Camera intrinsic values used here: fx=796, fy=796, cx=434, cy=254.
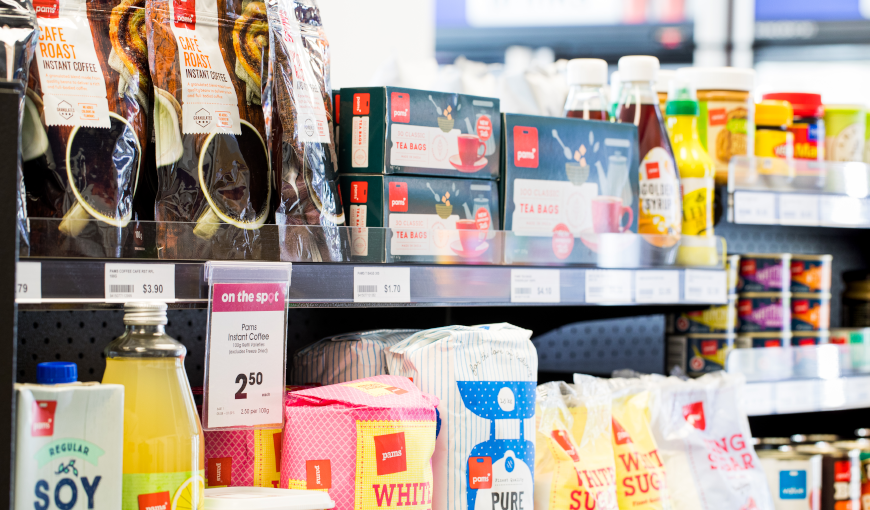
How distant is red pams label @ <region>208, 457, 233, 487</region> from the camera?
3.91ft

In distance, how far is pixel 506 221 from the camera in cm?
145

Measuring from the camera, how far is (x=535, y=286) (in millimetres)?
1448

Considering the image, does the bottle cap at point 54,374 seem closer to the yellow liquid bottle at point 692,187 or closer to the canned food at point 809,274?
the yellow liquid bottle at point 692,187

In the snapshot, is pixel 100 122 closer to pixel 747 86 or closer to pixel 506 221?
pixel 506 221

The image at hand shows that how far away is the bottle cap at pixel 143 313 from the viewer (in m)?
1.01

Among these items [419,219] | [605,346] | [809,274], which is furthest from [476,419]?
[809,274]

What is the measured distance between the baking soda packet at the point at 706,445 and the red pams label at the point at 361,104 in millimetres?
812

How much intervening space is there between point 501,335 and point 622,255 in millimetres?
377

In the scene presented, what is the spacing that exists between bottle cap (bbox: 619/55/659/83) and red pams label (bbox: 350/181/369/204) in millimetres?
692

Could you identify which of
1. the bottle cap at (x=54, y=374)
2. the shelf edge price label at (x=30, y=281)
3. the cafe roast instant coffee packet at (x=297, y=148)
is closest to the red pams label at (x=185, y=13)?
the cafe roast instant coffee packet at (x=297, y=148)

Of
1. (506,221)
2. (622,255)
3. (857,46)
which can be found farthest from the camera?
(857,46)

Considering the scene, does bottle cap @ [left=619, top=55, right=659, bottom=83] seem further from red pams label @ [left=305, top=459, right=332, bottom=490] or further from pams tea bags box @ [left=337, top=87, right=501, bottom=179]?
red pams label @ [left=305, top=459, right=332, bottom=490]

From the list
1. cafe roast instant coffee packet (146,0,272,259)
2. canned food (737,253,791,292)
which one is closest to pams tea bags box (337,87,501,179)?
cafe roast instant coffee packet (146,0,272,259)

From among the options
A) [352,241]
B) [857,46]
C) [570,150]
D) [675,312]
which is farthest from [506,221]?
[857,46]
